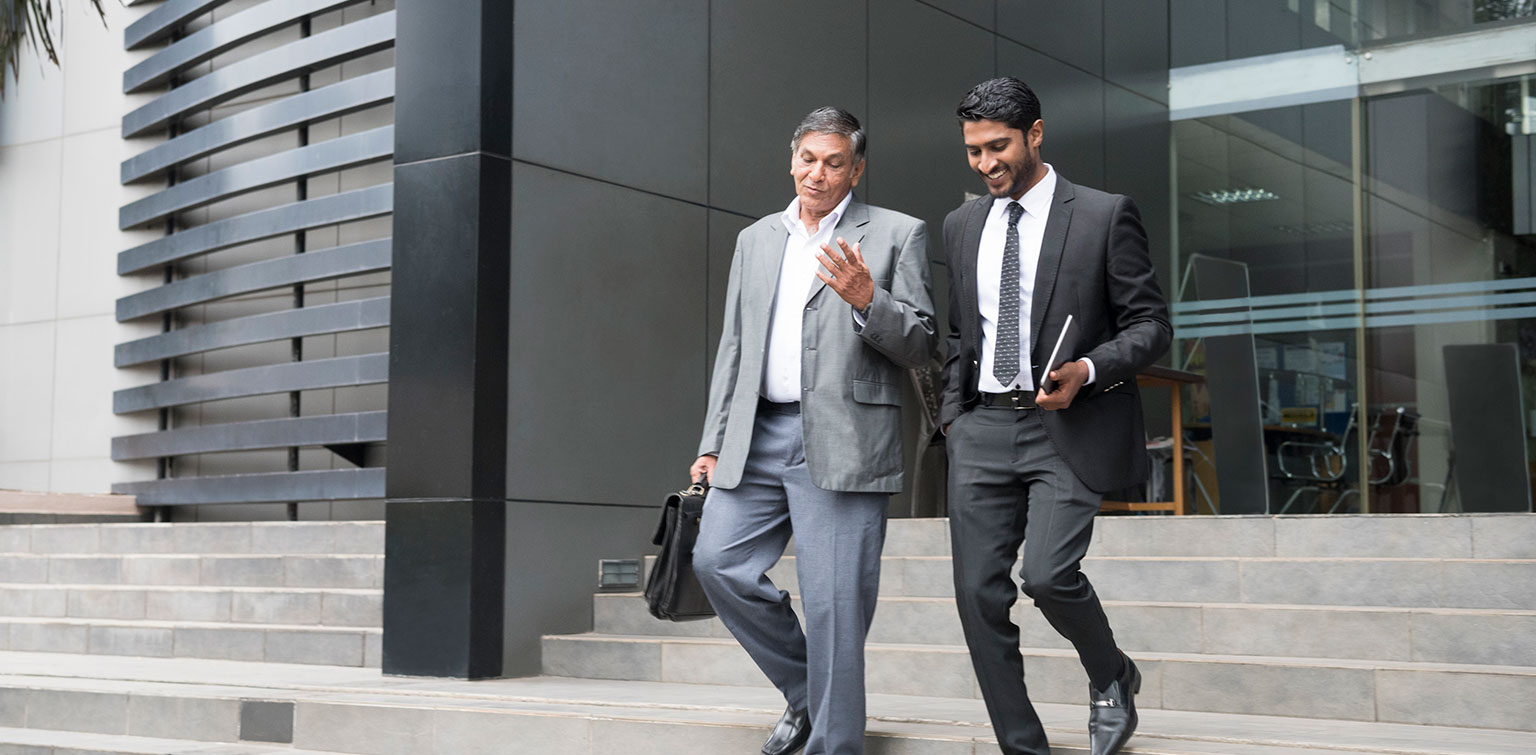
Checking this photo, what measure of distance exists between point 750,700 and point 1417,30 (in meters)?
7.51

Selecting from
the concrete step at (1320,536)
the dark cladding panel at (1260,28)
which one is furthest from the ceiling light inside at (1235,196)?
the concrete step at (1320,536)

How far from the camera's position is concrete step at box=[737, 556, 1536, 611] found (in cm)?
495

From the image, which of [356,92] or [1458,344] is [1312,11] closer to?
[1458,344]

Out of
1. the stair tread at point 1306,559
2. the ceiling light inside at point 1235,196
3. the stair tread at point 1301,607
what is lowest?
the stair tread at point 1301,607

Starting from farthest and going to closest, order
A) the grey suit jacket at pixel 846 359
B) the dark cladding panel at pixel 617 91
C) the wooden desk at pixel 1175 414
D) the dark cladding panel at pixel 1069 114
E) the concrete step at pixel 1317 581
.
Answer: the dark cladding panel at pixel 1069 114
the wooden desk at pixel 1175 414
the dark cladding panel at pixel 617 91
the concrete step at pixel 1317 581
the grey suit jacket at pixel 846 359

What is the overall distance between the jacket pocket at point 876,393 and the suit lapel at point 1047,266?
1.44 feet

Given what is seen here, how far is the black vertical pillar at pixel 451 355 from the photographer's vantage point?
6.13 metres

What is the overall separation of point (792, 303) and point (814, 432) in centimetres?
38

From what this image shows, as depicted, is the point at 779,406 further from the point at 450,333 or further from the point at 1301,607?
the point at 450,333

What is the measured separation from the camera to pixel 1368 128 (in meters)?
10.2

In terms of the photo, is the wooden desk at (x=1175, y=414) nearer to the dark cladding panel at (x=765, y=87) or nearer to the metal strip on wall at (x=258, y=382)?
the dark cladding panel at (x=765, y=87)

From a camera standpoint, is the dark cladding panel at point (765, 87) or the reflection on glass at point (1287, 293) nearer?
the dark cladding panel at point (765, 87)

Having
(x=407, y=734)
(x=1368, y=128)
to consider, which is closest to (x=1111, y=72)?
(x=1368, y=128)

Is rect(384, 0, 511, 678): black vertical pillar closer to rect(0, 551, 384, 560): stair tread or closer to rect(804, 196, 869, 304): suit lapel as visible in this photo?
rect(0, 551, 384, 560): stair tread
